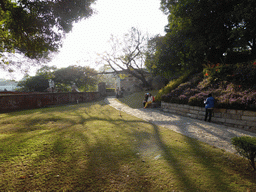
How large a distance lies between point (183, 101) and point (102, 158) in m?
8.40

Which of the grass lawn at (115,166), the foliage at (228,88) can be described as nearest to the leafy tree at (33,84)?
the foliage at (228,88)

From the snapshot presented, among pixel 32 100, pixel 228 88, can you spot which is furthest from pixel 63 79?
pixel 228 88

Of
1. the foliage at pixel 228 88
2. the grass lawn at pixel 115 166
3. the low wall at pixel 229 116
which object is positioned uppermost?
the foliage at pixel 228 88

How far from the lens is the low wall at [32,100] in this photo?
1075 centimetres

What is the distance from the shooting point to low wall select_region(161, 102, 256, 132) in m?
5.96

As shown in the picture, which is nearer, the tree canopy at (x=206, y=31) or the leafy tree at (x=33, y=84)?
the tree canopy at (x=206, y=31)

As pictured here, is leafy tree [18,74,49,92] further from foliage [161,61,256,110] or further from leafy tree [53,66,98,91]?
foliage [161,61,256,110]

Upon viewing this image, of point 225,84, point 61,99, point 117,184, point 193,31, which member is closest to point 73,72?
point 61,99

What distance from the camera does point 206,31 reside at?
10289mm

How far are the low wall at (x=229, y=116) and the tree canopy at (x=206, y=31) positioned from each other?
522cm

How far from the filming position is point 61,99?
15.9m

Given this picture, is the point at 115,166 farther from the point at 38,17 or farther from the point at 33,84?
the point at 33,84

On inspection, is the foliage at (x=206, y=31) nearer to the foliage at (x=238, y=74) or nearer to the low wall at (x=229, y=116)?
the foliage at (x=238, y=74)

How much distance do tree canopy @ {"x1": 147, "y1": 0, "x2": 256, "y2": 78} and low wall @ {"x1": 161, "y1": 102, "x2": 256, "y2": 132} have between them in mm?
5222
